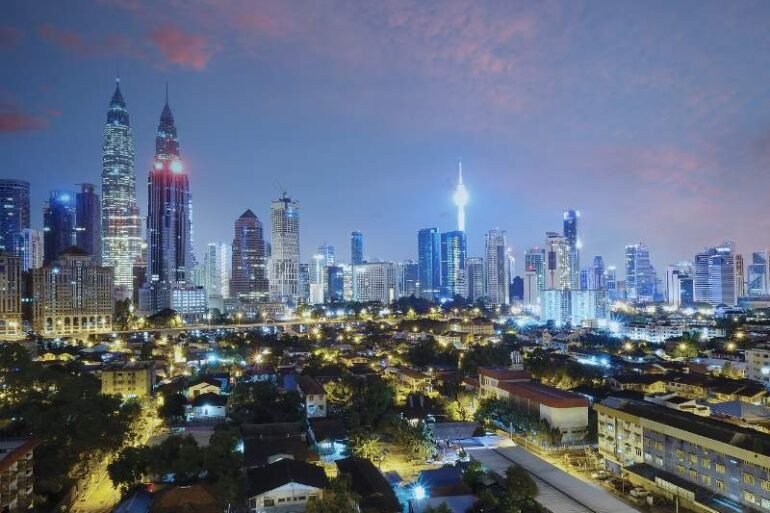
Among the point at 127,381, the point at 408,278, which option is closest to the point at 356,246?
the point at 408,278

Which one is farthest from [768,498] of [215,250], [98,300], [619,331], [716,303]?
[215,250]

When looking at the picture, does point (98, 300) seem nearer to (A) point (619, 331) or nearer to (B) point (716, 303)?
(A) point (619, 331)

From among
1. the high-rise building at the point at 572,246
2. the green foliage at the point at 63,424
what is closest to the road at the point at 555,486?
the green foliage at the point at 63,424

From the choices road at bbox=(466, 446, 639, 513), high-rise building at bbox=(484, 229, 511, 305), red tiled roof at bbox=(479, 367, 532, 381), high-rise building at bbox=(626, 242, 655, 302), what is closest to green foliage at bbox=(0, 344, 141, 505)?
road at bbox=(466, 446, 639, 513)

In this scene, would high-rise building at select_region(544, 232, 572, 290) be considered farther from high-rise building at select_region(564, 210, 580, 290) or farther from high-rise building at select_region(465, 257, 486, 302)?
high-rise building at select_region(465, 257, 486, 302)

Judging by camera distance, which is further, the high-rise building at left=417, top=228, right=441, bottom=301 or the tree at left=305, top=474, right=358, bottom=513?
the high-rise building at left=417, top=228, right=441, bottom=301

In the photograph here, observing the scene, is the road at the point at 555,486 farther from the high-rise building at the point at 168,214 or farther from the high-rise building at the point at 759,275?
the high-rise building at the point at 759,275

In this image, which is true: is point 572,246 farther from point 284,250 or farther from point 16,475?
A: point 16,475
